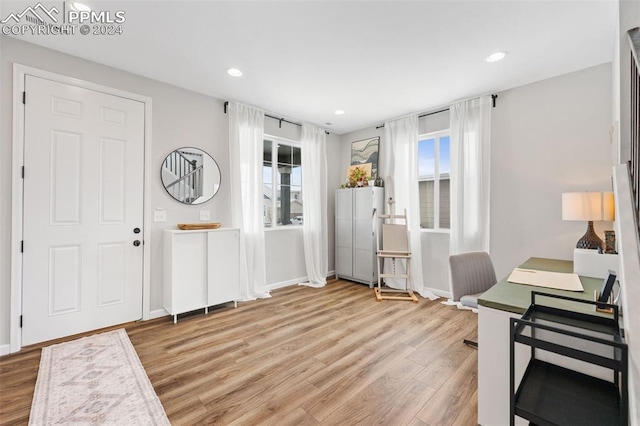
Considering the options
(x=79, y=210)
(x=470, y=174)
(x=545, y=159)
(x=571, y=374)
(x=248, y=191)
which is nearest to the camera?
(x=571, y=374)

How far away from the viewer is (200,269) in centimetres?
333

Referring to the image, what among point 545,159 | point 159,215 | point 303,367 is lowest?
point 303,367

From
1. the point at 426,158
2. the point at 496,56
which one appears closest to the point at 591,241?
the point at 496,56

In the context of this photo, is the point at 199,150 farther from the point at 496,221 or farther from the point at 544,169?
the point at 544,169

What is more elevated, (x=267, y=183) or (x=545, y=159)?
(x=545, y=159)

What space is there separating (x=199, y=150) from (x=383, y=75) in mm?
2453

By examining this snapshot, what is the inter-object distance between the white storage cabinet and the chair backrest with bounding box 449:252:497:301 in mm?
1944

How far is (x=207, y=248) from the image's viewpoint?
338cm

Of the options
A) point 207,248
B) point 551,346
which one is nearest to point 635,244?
point 551,346

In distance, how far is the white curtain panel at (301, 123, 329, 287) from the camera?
15.6ft

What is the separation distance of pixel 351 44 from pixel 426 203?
2.67 m

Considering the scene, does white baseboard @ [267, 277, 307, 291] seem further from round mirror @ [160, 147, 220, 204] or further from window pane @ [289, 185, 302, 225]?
round mirror @ [160, 147, 220, 204]

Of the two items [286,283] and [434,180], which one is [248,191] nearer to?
[286,283]

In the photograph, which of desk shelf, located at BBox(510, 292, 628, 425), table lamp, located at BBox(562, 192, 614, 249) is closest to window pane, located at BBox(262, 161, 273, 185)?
table lamp, located at BBox(562, 192, 614, 249)
